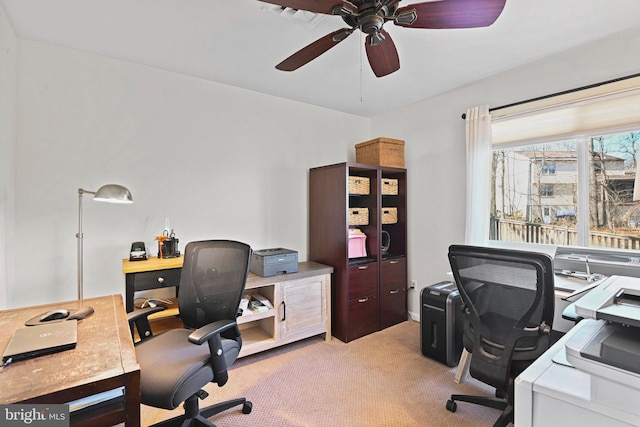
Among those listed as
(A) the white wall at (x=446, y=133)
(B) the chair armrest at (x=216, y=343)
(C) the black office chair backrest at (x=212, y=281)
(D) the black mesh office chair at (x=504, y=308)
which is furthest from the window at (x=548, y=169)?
(B) the chair armrest at (x=216, y=343)

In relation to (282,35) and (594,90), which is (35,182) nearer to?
(282,35)

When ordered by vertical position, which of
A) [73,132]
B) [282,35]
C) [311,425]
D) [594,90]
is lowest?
[311,425]

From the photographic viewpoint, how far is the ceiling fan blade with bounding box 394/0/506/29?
4.07 feet

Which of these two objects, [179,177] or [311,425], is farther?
[179,177]

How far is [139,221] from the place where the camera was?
250cm

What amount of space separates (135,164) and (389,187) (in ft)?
8.11

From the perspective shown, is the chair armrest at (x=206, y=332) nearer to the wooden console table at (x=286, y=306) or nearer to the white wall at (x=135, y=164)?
the wooden console table at (x=286, y=306)

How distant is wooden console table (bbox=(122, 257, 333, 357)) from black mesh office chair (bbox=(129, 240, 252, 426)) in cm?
46

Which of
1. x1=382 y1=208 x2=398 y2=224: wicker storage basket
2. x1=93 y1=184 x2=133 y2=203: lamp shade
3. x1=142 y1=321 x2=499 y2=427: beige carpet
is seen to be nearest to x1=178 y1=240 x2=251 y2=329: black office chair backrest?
x1=93 y1=184 x2=133 y2=203: lamp shade

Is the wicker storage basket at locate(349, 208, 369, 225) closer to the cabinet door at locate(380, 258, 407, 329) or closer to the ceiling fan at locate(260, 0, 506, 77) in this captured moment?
the cabinet door at locate(380, 258, 407, 329)

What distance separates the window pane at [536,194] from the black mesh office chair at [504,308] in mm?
1339

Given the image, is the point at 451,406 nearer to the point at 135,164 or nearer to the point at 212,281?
the point at 212,281

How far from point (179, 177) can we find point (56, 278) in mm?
1157

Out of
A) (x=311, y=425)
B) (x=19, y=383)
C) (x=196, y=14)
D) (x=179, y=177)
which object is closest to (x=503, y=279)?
(x=311, y=425)
